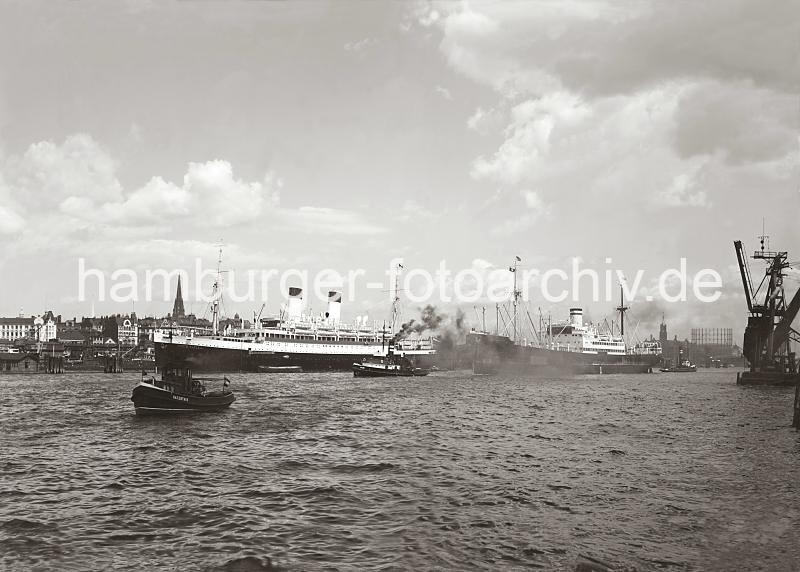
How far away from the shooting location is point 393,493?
20.9 metres

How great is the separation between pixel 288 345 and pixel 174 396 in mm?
77577

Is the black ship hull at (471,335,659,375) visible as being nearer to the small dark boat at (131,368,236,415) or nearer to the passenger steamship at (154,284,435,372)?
the passenger steamship at (154,284,435,372)

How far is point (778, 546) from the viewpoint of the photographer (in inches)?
598

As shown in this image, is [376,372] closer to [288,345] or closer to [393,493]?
[288,345]

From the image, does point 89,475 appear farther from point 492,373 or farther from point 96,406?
point 492,373

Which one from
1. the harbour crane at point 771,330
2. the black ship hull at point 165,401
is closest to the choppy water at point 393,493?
the black ship hull at point 165,401

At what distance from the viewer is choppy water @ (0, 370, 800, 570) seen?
14.9 metres

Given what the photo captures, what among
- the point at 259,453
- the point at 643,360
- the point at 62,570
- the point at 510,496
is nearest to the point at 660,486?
the point at 510,496

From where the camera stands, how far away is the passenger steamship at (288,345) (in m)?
107

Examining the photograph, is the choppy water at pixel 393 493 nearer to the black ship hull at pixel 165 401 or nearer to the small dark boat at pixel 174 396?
the black ship hull at pixel 165 401

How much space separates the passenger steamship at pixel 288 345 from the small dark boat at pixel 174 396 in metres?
57.5

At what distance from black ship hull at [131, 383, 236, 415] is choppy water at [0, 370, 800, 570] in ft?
3.61

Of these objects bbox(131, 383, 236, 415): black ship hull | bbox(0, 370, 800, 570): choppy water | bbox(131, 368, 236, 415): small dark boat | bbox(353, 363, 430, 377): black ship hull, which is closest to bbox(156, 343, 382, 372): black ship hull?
bbox(353, 363, 430, 377): black ship hull

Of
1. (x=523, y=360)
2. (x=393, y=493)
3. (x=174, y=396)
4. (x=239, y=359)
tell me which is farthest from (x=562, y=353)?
(x=393, y=493)
